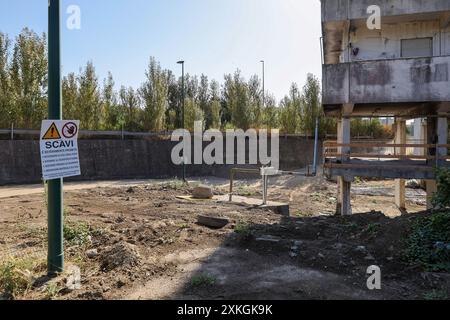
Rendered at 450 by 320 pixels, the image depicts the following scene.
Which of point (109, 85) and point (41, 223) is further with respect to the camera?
point (109, 85)

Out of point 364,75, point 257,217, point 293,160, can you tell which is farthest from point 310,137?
point 257,217

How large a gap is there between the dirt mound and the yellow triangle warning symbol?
200cm

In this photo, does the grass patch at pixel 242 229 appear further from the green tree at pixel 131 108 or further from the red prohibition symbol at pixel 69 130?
the green tree at pixel 131 108

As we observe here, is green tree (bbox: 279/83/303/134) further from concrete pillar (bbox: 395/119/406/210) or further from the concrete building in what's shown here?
the concrete building

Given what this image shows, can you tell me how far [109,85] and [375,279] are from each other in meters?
30.7

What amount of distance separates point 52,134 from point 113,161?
2126 centimetres

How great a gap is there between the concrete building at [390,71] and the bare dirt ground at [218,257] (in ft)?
14.6

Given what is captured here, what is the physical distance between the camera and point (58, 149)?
16.9 ft

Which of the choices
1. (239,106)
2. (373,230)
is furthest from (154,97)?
(373,230)

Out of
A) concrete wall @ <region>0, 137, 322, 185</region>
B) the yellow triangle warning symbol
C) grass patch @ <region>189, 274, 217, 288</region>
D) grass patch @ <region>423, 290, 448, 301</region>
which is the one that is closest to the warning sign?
the yellow triangle warning symbol

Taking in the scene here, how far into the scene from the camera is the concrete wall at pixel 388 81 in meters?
12.7

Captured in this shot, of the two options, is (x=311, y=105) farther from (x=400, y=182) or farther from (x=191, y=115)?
(x=400, y=182)

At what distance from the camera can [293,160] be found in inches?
1304
